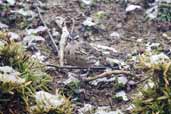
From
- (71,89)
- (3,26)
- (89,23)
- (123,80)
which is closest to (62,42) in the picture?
(89,23)

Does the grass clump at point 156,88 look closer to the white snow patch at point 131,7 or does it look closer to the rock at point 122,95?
the rock at point 122,95

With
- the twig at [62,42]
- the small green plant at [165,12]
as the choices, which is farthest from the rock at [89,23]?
the small green plant at [165,12]

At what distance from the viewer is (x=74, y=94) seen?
148 inches

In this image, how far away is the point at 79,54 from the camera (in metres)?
4.37

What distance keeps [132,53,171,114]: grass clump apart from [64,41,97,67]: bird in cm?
115

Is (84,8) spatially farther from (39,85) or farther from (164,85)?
(164,85)

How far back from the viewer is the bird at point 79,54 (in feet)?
13.8

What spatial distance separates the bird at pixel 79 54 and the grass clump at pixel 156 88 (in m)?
→ 1.15

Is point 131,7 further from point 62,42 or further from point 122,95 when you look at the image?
point 122,95

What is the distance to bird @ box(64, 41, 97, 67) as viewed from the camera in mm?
4219

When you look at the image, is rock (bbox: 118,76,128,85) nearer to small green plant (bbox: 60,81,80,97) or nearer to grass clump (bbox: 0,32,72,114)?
Answer: small green plant (bbox: 60,81,80,97)

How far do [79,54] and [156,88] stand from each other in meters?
1.45

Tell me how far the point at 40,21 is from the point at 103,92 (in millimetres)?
1391

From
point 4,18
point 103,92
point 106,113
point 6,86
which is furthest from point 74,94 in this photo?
point 4,18
